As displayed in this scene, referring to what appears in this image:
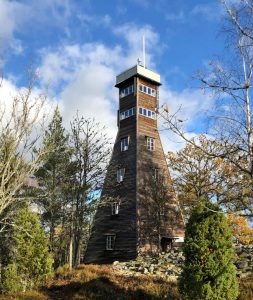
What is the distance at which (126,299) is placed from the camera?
43.2 ft

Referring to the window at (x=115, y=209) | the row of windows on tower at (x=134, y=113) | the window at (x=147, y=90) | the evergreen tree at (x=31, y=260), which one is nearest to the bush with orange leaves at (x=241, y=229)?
the window at (x=115, y=209)

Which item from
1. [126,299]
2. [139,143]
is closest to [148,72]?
[139,143]

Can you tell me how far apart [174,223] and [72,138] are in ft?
43.9

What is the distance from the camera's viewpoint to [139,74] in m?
34.9

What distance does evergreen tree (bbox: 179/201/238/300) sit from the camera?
10.4m

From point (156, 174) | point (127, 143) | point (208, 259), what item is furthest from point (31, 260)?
point (127, 143)

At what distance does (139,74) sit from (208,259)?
26268mm

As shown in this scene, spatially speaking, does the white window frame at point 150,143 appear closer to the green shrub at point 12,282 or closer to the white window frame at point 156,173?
the white window frame at point 156,173

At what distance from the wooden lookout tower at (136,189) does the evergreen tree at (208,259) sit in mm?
18747

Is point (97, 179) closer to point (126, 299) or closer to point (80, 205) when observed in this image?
point (80, 205)

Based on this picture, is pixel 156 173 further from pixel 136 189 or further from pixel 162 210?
pixel 162 210

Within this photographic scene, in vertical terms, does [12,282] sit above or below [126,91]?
below

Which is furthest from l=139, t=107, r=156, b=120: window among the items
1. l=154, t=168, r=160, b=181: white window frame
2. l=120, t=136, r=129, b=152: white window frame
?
l=154, t=168, r=160, b=181: white window frame

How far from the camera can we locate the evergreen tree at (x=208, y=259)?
34.1 feet
